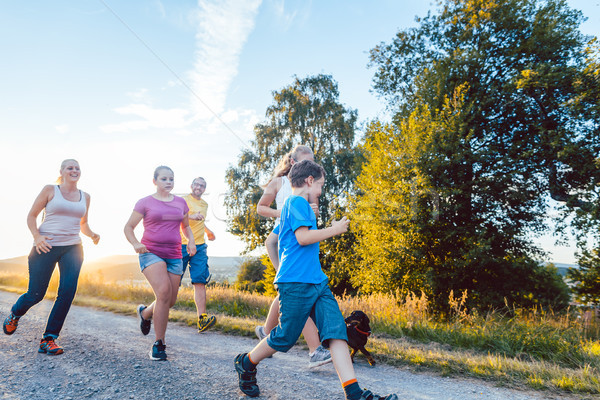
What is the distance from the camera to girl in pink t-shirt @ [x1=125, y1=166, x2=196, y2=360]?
396cm

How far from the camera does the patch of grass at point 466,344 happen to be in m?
3.63

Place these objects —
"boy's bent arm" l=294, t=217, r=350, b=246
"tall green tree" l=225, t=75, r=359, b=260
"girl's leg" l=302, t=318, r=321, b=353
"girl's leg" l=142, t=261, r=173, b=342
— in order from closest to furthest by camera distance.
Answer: "boy's bent arm" l=294, t=217, r=350, b=246
"girl's leg" l=302, t=318, r=321, b=353
"girl's leg" l=142, t=261, r=173, b=342
"tall green tree" l=225, t=75, r=359, b=260

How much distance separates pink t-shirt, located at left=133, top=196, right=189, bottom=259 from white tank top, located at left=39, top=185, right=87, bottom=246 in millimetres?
822

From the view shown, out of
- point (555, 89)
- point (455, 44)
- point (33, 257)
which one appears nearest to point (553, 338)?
point (33, 257)

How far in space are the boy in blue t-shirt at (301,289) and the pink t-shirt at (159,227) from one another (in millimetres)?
1811

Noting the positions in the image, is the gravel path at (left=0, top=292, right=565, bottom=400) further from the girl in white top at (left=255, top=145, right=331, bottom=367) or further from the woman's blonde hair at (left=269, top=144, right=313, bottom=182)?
the woman's blonde hair at (left=269, top=144, right=313, bottom=182)

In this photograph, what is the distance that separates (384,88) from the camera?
20703mm

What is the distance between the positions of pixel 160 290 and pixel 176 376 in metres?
0.93

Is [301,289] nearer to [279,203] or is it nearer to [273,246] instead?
[273,246]

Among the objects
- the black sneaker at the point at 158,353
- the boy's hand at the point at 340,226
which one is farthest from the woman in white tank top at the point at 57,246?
the boy's hand at the point at 340,226

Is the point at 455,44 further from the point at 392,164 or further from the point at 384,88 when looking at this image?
the point at 392,164

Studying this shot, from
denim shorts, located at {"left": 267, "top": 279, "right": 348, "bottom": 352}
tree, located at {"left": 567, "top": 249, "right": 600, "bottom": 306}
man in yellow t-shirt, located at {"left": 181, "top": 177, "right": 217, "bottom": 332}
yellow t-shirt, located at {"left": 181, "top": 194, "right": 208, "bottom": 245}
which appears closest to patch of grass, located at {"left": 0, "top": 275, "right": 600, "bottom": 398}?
man in yellow t-shirt, located at {"left": 181, "top": 177, "right": 217, "bottom": 332}

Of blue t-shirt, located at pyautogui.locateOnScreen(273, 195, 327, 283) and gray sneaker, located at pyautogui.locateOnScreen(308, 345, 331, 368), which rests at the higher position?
blue t-shirt, located at pyautogui.locateOnScreen(273, 195, 327, 283)

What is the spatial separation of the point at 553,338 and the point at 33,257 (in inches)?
285
